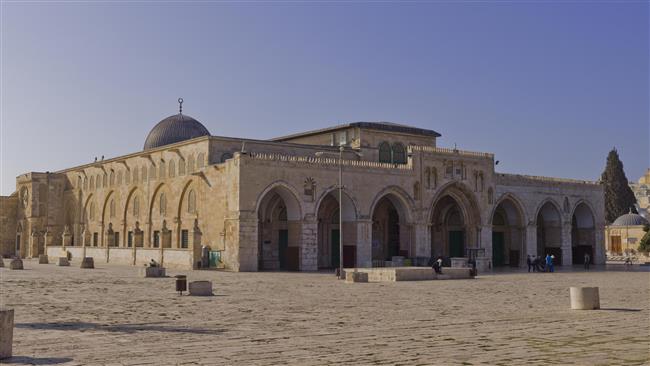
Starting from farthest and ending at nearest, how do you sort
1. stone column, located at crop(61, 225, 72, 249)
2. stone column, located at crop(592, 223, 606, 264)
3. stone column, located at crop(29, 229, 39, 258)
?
stone column, located at crop(29, 229, 39, 258)
stone column, located at crop(61, 225, 72, 249)
stone column, located at crop(592, 223, 606, 264)

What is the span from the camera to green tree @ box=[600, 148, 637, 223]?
82188 mm

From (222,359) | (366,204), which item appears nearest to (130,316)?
(222,359)

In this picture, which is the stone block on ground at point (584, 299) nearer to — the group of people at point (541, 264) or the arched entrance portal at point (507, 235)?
the group of people at point (541, 264)

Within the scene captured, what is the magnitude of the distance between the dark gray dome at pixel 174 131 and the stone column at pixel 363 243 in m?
18.0

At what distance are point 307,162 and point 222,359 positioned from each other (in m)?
29.7

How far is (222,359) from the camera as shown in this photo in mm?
9703

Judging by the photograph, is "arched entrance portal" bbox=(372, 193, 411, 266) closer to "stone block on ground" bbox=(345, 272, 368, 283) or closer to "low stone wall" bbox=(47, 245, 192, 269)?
"low stone wall" bbox=(47, 245, 192, 269)

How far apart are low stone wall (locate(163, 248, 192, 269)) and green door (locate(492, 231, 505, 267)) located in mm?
23845

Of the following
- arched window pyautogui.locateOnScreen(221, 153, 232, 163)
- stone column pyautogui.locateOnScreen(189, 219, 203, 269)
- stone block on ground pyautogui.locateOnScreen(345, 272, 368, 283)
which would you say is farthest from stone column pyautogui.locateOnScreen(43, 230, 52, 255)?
stone block on ground pyautogui.locateOnScreen(345, 272, 368, 283)

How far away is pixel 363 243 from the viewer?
4125 centimetres

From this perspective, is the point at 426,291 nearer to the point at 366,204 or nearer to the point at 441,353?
→ the point at 441,353

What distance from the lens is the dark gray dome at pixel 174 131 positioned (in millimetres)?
52688

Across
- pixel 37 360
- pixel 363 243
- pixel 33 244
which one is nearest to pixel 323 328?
pixel 37 360

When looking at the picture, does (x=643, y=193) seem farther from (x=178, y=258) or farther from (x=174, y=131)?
(x=178, y=258)
